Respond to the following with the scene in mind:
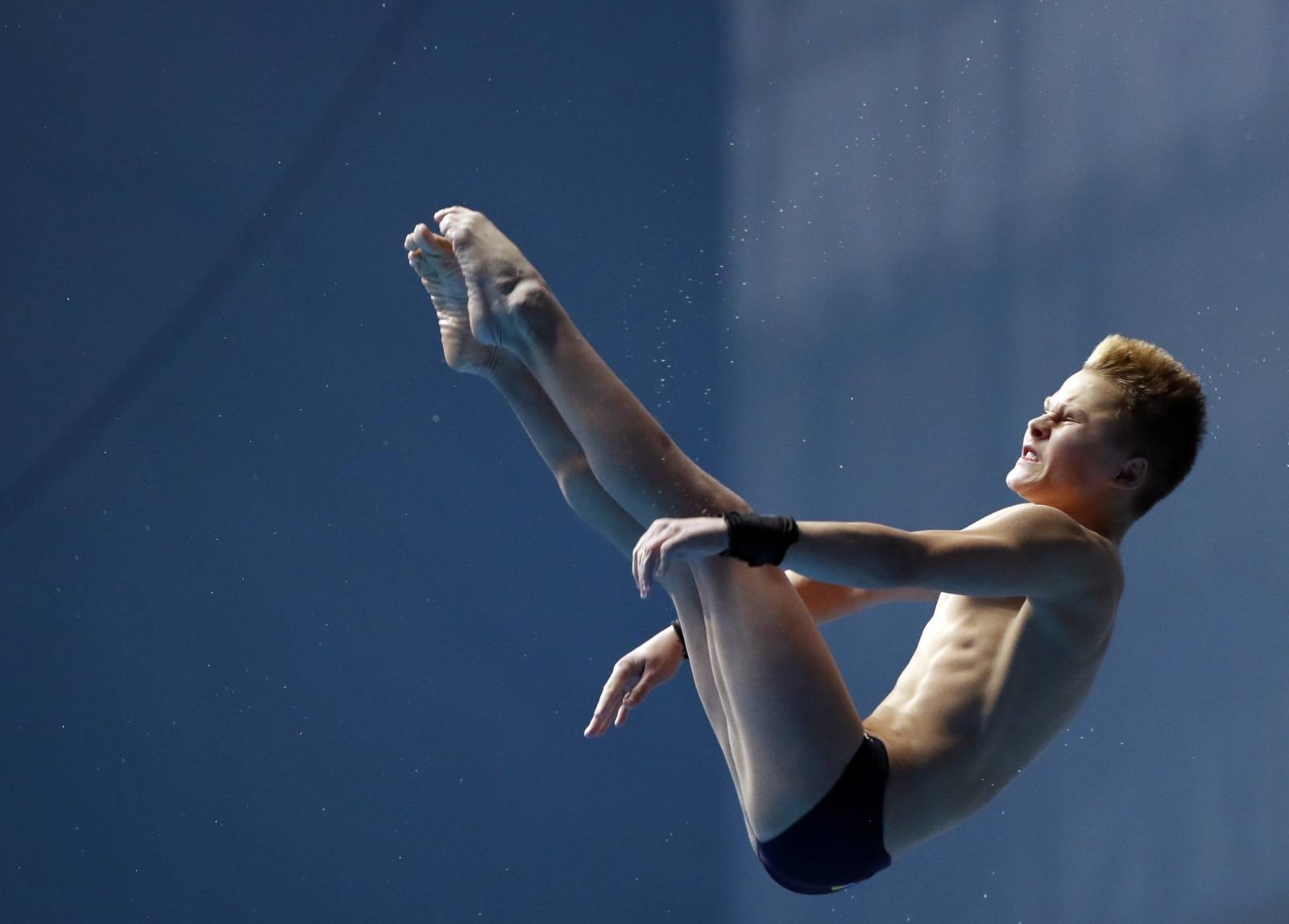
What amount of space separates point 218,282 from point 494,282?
4.73ft

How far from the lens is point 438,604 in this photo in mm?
3074

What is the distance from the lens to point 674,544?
51.9 inches

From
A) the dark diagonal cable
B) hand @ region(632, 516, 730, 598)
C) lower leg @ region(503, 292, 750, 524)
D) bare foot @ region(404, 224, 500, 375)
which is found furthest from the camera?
the dark diagonal cable

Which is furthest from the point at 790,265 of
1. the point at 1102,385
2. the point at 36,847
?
the point at 36,847

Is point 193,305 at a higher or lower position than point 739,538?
higher

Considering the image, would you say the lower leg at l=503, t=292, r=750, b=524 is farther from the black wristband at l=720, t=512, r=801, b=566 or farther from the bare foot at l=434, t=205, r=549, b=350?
the black wristband at l=720, t=512, r=801, b=566

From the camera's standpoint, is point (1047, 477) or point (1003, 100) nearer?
point (1047, 477)

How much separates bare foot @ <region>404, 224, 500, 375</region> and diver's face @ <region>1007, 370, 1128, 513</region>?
70 centimetres

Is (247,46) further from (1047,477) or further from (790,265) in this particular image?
(1047,477)

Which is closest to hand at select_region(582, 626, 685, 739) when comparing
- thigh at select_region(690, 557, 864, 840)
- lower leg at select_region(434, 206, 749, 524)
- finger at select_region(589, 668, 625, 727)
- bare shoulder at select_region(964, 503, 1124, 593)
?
finger at select_region(589, 668, 625, 727)

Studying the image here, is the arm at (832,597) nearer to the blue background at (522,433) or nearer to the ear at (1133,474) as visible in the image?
the ear at (1133,474)

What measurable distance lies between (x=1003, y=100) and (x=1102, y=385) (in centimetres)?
162

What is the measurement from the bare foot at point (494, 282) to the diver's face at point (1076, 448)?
649 mm

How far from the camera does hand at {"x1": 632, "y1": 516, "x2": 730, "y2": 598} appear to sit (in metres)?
1.32
